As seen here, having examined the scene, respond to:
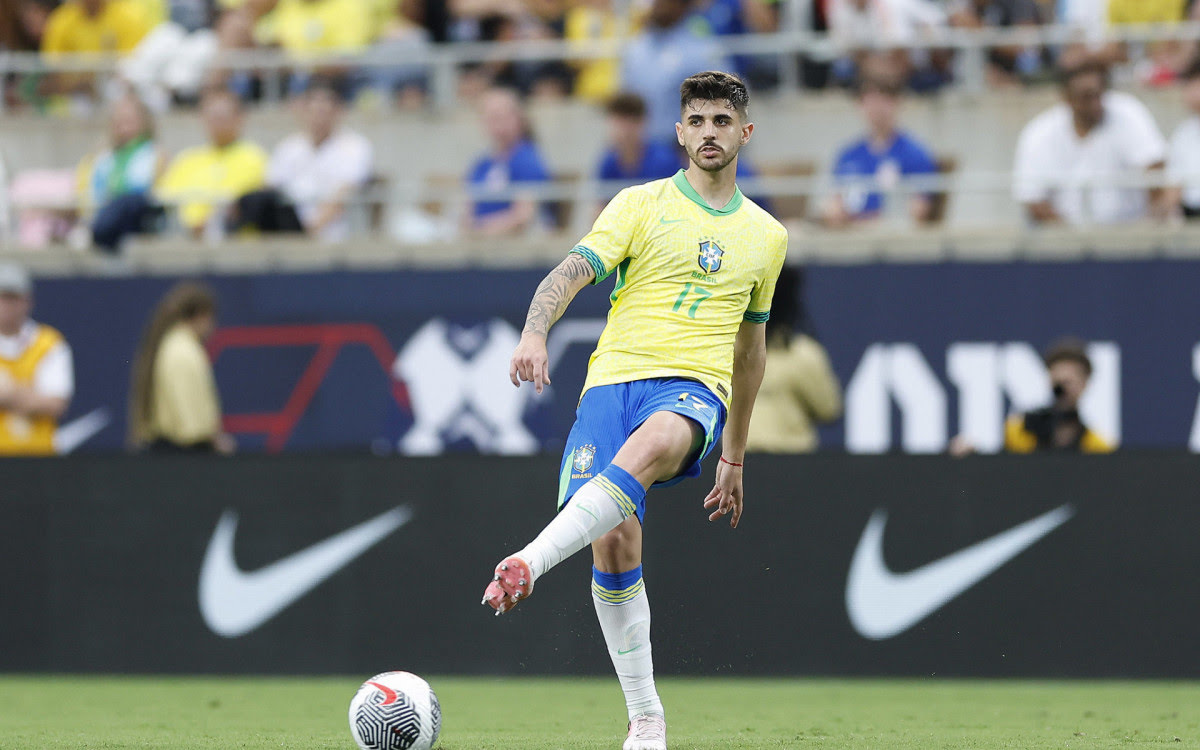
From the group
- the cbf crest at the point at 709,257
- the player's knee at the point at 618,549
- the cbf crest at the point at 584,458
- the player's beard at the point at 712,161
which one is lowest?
the player's knee at the point at 618,549

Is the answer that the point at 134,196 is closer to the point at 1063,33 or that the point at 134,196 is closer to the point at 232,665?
the point at 232,665

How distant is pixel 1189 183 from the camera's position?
489 inches

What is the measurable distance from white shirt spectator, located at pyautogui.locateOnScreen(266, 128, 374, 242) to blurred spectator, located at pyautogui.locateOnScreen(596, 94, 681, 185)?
2126 mm

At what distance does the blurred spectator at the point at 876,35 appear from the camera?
46.2 feet

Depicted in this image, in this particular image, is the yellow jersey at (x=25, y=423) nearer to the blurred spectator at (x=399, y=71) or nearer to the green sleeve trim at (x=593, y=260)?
the blurred spectator at (x=399, y=71)

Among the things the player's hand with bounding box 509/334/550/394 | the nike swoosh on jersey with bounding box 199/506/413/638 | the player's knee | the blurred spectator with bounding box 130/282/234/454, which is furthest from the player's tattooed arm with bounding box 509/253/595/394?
the blurred spectator with bounding box 130/282/234/454

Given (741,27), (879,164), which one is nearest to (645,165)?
(879,164)

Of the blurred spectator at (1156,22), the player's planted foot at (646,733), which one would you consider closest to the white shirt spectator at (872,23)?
the blurred spectator at (1156,22)

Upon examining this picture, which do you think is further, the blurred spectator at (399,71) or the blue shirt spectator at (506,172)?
the blurred spectator at (399,71)

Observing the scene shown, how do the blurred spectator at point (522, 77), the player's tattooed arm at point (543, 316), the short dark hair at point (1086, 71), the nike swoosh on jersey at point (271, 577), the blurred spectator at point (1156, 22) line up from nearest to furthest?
the player's tattooed arm at point (543, 316)
the nike swoosh on jersey at point (271, 577)
the short dark hair at point (1086, 71)
the blurred spectator at point (1156, 22)
the blurred spectator at point (522, 77)

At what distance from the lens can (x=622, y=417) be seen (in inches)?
259

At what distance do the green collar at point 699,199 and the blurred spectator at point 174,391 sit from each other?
539 centimetres

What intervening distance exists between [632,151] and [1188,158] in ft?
13.3

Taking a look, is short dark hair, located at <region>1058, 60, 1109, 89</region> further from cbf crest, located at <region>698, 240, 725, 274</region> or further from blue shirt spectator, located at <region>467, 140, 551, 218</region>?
cbf crest, located at <region>698, 240, 725, 274</region>
